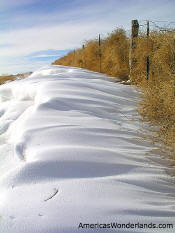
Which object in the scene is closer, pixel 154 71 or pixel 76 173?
pixel 76 173

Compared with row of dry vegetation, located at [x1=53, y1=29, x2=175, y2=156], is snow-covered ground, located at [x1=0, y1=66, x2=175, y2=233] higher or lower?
lower

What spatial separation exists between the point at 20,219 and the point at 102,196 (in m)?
0.53

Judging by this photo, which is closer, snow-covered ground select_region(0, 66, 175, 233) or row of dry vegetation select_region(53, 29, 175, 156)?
snow-covered ground select_region(0, 66, 175, 233)

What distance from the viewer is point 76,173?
163 cm

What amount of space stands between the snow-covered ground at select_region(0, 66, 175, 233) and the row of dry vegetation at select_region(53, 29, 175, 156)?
0.34 metres

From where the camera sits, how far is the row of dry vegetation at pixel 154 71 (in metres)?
2.77

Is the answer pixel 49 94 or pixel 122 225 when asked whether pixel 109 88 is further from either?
pixel 122 225

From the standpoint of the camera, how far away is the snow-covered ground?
1.20 metres

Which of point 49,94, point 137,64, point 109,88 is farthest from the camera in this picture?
point 137,64

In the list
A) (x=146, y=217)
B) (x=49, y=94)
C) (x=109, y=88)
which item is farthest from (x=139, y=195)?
(x=109, y=88)

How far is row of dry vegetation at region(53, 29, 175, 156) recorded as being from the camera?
277 centimetres

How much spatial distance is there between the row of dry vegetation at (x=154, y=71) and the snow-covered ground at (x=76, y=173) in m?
0.34

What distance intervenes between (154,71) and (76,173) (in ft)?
11.3

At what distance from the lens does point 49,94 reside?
347 cm
